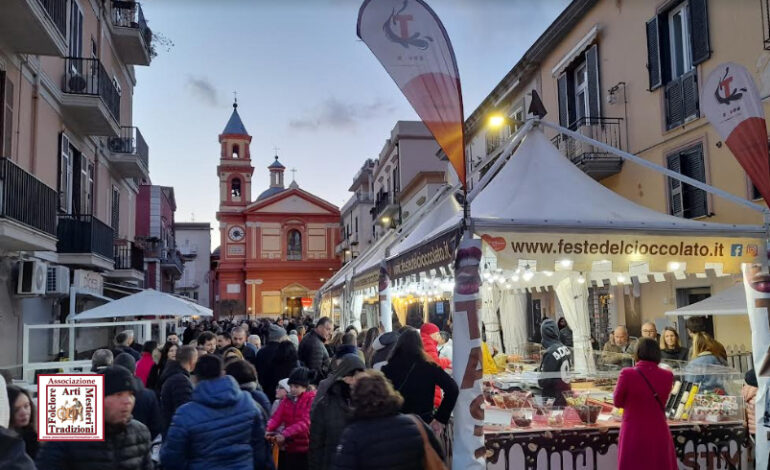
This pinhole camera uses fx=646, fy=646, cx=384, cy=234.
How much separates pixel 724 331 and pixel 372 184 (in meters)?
38.5

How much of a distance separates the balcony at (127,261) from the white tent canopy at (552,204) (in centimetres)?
1321

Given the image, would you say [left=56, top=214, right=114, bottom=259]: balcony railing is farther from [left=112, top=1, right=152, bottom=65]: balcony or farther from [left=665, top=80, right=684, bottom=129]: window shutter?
[left=665, top=80, right=684, bottom=129]: window shutter

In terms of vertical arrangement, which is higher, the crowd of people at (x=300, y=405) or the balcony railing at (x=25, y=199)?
the balcony railing at (x=25, y=199)

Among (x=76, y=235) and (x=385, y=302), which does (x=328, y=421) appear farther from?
(x=76, y=235)

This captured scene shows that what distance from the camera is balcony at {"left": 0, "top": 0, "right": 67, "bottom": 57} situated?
922 cm

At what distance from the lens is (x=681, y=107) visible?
12.4m

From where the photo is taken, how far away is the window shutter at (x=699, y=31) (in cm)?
1139

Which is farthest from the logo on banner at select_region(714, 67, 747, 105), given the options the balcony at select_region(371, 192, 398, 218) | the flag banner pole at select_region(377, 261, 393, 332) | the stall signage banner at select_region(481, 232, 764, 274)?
the balcony at select_region(371, 192, 398, 218)

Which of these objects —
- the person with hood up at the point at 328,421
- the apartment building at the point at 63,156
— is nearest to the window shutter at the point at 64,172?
the apartment building at the point at 63,156

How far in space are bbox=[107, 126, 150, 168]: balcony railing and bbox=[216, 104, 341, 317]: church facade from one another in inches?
1351

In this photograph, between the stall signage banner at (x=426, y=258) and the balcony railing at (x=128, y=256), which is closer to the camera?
the stall signage banner at (x=426, y=258)

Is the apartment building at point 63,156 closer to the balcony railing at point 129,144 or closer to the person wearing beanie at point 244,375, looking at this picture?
the balcony railing at point 129,144

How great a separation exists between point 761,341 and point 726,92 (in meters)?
2.68

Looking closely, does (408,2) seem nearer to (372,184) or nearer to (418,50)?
(418,50)
